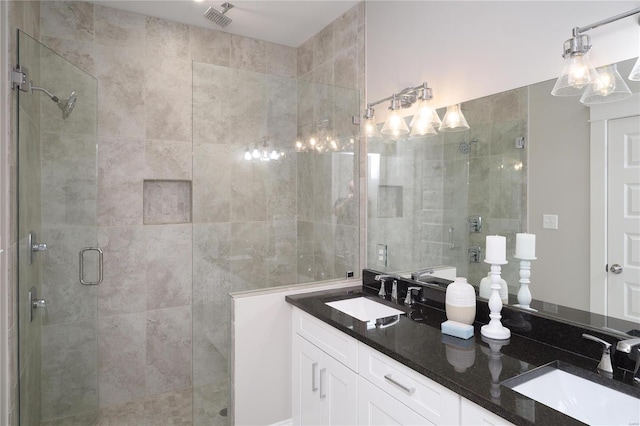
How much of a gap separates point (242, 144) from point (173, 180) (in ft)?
3.42

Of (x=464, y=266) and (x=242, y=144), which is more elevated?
(x=242, y=144)

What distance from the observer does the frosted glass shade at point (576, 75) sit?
141 cm

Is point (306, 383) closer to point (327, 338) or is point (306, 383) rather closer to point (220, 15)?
point (327, 338)

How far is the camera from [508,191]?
1.70 m

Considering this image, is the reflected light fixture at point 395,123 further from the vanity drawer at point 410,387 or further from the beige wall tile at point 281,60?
the beige wall tile at point 281,60

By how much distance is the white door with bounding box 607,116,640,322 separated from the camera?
4.26ft

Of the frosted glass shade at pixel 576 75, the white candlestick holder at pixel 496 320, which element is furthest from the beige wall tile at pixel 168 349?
the frosted glass shade at pixel 576 75

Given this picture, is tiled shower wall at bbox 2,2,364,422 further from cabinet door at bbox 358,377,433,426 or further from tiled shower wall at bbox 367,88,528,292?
cabinet door at bbox 358,377,433,426

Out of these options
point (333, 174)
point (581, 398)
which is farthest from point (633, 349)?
point (333, 174)

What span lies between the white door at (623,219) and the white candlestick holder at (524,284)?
11.1 inches

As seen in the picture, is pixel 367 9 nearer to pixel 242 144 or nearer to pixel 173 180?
pixel 242 144

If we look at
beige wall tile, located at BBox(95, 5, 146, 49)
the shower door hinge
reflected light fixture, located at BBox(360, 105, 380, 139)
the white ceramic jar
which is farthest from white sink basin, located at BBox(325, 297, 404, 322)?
beige wall tile, located at BBox(95, 5, 146, 49)

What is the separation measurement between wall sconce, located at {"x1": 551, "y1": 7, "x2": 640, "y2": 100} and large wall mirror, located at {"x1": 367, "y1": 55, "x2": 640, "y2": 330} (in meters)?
0.03

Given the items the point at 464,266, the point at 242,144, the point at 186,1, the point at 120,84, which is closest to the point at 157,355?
the point at 242,144
